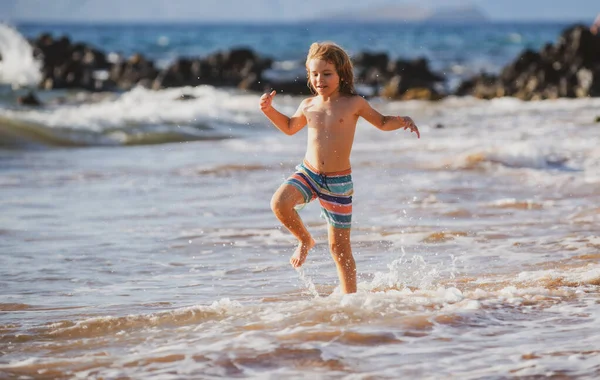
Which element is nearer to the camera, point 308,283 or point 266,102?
point 266,102

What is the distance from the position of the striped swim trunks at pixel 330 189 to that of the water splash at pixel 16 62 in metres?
24.1

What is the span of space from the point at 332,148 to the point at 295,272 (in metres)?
1.26

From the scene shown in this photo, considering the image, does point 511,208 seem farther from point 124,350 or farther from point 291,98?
point 291,98

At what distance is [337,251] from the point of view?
5.41 meters

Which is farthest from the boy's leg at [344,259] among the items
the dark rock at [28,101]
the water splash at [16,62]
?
the water splash at [16,62]

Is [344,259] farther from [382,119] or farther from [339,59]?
[339,59]

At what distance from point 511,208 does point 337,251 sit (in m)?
3.44

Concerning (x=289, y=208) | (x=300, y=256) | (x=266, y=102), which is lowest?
(x=300, y=256)

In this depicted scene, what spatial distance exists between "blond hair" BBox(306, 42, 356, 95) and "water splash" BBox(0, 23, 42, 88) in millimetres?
23994

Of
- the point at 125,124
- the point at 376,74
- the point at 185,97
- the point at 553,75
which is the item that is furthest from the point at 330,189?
the point at 376,74

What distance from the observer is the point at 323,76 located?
5.38m

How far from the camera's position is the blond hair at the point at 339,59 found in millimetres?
5336

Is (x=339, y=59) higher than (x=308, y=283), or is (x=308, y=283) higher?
(x=339, y=59)

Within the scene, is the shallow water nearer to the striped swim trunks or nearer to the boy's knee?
the boy's knee
